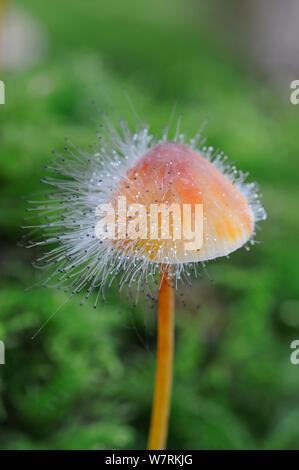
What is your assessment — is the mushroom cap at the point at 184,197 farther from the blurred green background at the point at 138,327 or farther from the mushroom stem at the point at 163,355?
the blurred green background at the point at 138,327

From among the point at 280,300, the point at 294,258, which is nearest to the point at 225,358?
the point at 280,300

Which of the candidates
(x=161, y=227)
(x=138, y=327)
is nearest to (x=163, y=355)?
(x=161, y=227)

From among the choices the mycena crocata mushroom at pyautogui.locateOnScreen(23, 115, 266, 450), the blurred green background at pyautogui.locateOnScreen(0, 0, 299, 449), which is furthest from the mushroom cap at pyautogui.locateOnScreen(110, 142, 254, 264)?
the blurred green background at pyautogui.locateOnScreen(0, 0, 299, 449)

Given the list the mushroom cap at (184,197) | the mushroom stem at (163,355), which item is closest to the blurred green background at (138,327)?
the mushroom stem at (163,355)

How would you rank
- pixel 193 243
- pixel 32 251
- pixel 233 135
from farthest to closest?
pixel 233 135 < pixel 32 251 < pixel 193 243

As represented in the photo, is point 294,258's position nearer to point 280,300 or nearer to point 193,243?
point 280,300

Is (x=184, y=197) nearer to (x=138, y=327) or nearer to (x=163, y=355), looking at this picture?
(x=163, y=355)
